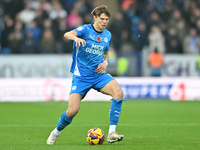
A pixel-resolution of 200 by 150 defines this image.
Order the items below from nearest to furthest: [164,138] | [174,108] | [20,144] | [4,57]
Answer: [20,144] → [164,138] → [174,108] → [4,57]

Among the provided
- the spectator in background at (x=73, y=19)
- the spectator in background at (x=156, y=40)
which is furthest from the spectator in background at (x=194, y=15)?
the spectator in background at (x=73, y=19)

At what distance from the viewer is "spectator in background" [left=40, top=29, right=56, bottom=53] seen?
64.5 feet

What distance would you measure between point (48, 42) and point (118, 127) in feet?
31.8

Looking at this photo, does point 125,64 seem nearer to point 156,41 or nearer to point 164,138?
point 156,41

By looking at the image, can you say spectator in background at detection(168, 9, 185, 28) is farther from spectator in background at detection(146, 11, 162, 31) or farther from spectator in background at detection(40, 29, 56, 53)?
spectator in background at detection(40, 29, 56, 53)

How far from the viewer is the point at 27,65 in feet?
64.2

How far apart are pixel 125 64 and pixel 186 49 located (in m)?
3.16

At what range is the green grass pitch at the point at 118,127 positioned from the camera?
7695 mm

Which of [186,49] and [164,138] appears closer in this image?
[164,138]

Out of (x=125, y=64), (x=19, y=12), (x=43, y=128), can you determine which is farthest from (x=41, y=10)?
(x=43, y=128)

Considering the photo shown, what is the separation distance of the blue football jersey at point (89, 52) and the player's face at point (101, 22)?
9cm

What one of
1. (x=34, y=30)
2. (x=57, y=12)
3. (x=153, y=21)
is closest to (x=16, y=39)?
(x=34, y=30)

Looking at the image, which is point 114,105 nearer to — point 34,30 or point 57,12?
point 34,30

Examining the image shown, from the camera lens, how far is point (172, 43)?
69.5 feet
